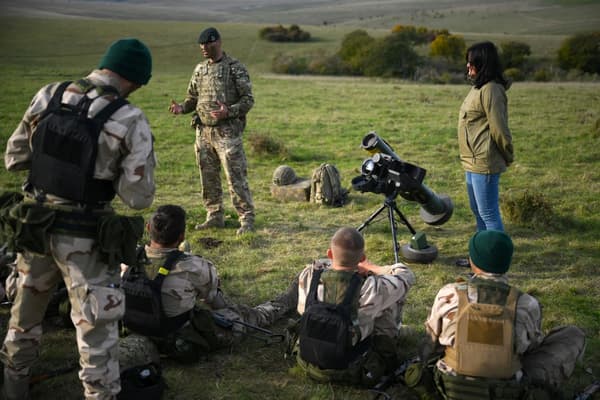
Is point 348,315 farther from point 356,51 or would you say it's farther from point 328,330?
point 356,51

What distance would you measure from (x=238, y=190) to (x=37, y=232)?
185 inches

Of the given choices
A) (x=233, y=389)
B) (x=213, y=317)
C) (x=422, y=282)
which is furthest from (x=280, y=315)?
(x=422, y=282)

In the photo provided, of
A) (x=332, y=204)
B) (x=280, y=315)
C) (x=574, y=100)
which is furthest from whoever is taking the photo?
(x=574, y=100)

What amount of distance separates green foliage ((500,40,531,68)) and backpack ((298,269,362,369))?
38.6 metres

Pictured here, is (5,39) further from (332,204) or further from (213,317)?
(213,317)

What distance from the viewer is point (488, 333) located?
12.9ft

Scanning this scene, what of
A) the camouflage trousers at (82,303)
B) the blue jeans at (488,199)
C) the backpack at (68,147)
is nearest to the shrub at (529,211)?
the blue jeans at (488,199)

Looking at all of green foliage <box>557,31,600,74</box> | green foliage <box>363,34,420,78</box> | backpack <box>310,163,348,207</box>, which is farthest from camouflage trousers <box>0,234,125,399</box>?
green foliage <box>557,31,600,74</box>

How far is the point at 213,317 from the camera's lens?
17.4 feet

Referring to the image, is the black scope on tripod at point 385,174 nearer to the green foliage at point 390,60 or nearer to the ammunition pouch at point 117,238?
the ammunition pouch at point 117,238

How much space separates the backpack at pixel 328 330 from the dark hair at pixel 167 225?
117cm

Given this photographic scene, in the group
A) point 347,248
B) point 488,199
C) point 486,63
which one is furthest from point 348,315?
point 486,63

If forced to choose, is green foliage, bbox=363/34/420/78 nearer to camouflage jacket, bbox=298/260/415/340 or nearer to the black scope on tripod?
the black scope on tripod

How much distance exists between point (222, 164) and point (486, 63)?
383cm
